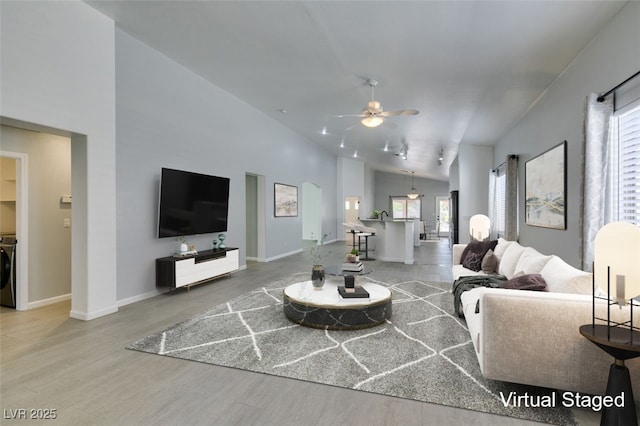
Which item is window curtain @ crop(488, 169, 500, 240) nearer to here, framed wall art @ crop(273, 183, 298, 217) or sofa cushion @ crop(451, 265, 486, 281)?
sofa cushion @ crop(451, 265, 486, 281)

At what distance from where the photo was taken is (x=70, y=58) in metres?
3.58

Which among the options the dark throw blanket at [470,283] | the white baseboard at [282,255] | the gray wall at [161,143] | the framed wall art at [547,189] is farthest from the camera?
the white baseboard at [282,255]

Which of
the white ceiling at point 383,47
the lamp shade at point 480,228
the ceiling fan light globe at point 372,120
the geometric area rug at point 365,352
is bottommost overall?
the geometric area rug at point 365,352

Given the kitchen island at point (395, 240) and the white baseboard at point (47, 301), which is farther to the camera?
the kitchen island at point (395, 240)

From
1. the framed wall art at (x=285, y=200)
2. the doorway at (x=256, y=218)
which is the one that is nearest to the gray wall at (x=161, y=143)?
the doorway at (x=256, y=218)

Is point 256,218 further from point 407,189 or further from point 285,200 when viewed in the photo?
point 407,189

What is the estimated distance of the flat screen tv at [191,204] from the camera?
4.84 m

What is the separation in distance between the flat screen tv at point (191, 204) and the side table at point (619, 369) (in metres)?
4.92

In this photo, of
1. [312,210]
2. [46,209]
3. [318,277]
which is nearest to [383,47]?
[318,277]

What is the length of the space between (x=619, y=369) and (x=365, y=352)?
171 cm

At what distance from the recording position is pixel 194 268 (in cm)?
511

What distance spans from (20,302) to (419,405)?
496cm

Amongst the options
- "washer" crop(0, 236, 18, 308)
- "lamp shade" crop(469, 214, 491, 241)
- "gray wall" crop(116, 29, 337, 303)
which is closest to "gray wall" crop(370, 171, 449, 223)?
"gray wall" crop(116, 29, 337, 303)

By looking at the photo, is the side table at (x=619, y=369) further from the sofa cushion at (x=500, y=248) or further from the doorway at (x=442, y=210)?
the doorway at (x=442, y=210)
